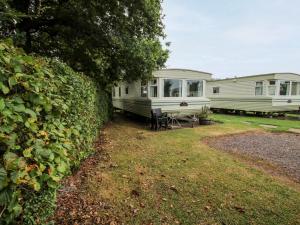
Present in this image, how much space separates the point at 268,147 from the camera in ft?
20.1

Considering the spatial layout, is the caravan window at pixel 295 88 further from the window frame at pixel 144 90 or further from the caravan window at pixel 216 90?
the window frame at pixel 144 90

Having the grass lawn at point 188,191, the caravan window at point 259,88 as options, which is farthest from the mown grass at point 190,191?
the caravan window at point 259,88

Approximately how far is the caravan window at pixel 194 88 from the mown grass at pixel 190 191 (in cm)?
590

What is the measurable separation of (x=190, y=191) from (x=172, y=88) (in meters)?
7.30

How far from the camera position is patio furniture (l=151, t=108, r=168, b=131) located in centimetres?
884

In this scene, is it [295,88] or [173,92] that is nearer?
[173,92]

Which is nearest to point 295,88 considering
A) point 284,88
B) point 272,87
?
point 284,88

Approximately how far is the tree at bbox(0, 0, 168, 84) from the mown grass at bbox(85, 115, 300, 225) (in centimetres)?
430

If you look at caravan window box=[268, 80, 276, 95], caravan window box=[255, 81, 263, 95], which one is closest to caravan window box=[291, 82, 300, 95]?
caravan window box=[268, 80, 276, 95]

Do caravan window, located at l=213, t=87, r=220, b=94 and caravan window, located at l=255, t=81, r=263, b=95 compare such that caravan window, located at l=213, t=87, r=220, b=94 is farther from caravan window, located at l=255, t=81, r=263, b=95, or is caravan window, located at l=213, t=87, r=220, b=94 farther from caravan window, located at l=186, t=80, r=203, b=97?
caravan window, located at l=186, t=80, r=203, b=97

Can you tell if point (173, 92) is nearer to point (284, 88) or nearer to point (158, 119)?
point (158, 119)

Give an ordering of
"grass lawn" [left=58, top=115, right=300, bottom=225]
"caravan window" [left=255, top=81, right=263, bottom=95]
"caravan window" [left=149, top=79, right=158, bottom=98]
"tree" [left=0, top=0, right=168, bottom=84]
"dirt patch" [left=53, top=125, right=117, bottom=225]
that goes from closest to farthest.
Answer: "dirt patch" [left=53, top=125, right=117, bottom=225], "grass lawn" [left=58, top=115, right=300, bottom=225], "tree" [left=0, top=0, right=168, bottom=84], "caravan window" [left=149, top=79, right=158, bottom=98], "caravan window" [left=255, top=81, right=263, bottom=95]

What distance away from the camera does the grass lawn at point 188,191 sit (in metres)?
2.67

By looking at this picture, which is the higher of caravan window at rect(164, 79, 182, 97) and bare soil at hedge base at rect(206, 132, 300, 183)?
caravan window at rect(164, 79, 182, 97)
